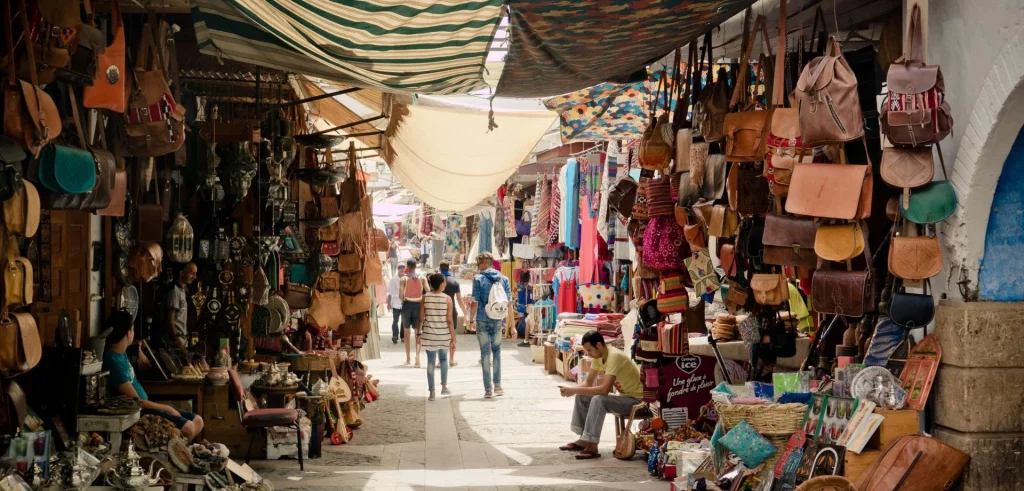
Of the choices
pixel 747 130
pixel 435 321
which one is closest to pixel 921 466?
pixel 747 130

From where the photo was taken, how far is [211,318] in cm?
835

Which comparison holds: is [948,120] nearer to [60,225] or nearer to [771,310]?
[771,310]

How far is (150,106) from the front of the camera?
535 cm

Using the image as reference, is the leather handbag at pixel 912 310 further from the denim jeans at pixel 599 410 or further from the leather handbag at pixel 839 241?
the denim jeans at pixel 599 410

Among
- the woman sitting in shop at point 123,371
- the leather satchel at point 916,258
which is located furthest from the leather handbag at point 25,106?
the leather satchel at point 916,258

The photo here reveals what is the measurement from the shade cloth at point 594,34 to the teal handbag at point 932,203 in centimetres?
115

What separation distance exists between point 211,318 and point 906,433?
18.5ft

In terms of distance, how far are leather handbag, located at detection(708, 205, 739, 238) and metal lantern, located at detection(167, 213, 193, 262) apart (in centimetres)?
370

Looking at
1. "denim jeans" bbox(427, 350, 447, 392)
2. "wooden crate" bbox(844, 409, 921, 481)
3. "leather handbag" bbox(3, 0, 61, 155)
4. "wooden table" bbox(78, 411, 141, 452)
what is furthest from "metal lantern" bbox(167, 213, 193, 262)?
"denim jeans" bbox(427, 350, 447, 392)

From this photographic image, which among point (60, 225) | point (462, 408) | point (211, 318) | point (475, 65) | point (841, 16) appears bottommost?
point (462, 408)

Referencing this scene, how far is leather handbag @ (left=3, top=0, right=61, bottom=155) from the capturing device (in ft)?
13.3

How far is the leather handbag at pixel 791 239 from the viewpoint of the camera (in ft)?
16.7

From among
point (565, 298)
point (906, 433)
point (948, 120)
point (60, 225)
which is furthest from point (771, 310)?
point (565, 298)

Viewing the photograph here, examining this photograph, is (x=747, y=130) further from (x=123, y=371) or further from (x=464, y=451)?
(x=464, y=451)
